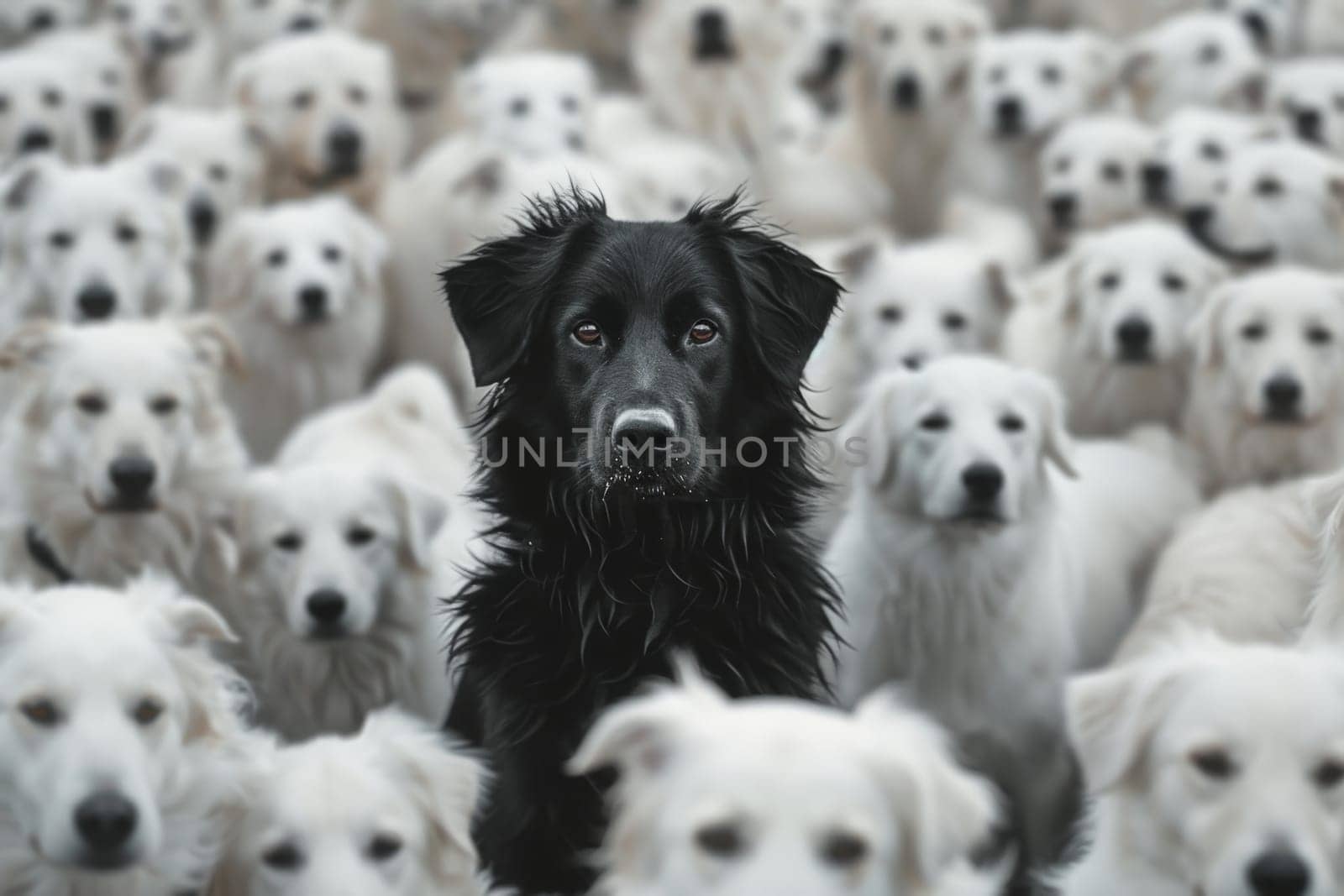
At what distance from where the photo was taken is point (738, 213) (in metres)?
3.93

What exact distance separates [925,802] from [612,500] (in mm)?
1155

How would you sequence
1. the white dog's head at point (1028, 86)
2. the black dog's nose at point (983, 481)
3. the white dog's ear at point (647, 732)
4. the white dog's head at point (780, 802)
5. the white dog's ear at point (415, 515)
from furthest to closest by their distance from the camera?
the white dog's head at point (1028, 86), the white dog's ear at point (415, 515), the black dog's nose at point (983, 481), the white dog's ear at point (647, 732), the white dog's head at point (780, 802)

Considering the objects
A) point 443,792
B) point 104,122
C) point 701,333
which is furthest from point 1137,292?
point 104,122

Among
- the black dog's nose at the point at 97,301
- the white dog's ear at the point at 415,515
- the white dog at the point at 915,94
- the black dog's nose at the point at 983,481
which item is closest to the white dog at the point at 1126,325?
the black dog's nose at the point at 983,481

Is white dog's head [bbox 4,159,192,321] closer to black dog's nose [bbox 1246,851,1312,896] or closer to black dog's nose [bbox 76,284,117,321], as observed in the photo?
black dog's nose [bbox 76,284,117,321]

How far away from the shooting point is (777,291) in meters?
3.83

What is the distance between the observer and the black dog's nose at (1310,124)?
367 inches

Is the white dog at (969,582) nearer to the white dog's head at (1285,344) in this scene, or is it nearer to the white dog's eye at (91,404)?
the white dog's head at (1285,344)

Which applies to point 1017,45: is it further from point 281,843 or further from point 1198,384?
point 281,843

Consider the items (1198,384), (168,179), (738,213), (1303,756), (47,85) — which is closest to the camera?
(1303,756)

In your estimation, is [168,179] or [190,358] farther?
[168,179]

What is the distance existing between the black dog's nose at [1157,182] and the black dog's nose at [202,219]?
14.8 ft

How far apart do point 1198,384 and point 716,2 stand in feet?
11.8

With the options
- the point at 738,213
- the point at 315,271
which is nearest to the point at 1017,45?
the point at 315,271
